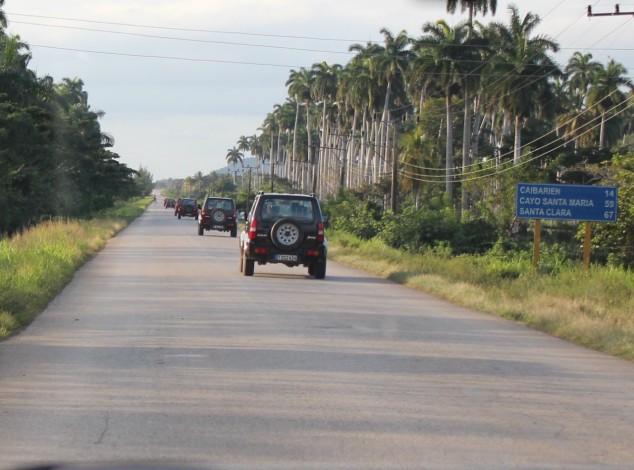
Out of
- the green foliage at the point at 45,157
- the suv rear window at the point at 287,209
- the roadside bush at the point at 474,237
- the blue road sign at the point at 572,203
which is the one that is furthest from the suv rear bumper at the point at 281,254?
the green foliage at the point at 45,157

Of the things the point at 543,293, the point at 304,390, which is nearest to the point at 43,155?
the point at 543,293

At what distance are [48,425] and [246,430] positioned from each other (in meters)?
1.50

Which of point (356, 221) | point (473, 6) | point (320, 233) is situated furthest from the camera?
point (473, 6)

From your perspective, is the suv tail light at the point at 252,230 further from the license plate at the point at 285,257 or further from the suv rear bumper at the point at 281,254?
the license plate at the point at 285,257

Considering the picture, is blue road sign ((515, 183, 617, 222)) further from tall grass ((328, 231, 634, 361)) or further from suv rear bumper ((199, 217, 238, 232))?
suv rear bumper ((199, 217, 238, 232))

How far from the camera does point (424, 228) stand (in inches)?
1555

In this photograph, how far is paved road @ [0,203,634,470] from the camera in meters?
7.16

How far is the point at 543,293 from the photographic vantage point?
63.6 feet

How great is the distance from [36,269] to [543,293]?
9813mm

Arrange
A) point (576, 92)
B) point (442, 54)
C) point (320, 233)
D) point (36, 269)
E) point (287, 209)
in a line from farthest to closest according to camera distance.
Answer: point (576, 92) → point (442, 54) → point (287, 209) → point (320, 233) → point (36, 269)

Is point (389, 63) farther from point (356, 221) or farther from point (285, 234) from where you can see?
point (285, 234)

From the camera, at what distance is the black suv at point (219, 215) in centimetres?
4822

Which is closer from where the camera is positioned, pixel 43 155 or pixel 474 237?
pixel 474 237

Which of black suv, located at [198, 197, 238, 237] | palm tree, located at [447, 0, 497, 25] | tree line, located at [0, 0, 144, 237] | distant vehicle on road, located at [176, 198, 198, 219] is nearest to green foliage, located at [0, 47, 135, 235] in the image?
tree line, located at [0, 0, 144, 237]
